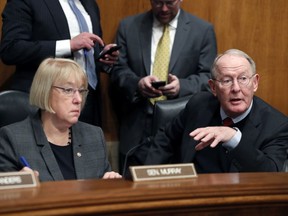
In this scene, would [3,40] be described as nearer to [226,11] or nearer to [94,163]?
[94,163]

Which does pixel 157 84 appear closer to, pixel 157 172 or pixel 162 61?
pixel 162 61

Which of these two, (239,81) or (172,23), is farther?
(172,23)

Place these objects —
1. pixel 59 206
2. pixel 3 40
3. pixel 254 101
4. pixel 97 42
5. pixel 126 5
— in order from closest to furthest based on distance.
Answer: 1. pixel 59 206
2. pixel 254 101
3. pixel 3 40
4. pixel 97 42
5. pixel 126 5

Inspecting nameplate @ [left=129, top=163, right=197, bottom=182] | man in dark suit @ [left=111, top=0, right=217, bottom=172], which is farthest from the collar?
nameplate @ [left=129, top=163, right=197, bottom=182]

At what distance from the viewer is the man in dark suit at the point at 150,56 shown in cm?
405

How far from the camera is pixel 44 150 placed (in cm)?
276

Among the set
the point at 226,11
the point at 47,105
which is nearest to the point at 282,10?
the point at 226,11

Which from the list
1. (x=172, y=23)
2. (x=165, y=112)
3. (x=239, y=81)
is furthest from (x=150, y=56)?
(x=239, y=81)

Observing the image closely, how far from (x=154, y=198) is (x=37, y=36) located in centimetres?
202

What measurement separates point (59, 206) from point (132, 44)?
248 centimetres

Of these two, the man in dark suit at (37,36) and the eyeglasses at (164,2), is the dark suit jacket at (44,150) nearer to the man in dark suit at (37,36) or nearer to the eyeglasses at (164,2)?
the man in dark suit at (37,36)

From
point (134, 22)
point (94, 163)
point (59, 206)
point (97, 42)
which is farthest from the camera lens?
point (134, 22)

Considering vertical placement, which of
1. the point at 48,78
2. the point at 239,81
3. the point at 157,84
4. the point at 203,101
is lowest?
the point at 157,84

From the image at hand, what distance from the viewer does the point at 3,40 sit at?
12.1 feet
